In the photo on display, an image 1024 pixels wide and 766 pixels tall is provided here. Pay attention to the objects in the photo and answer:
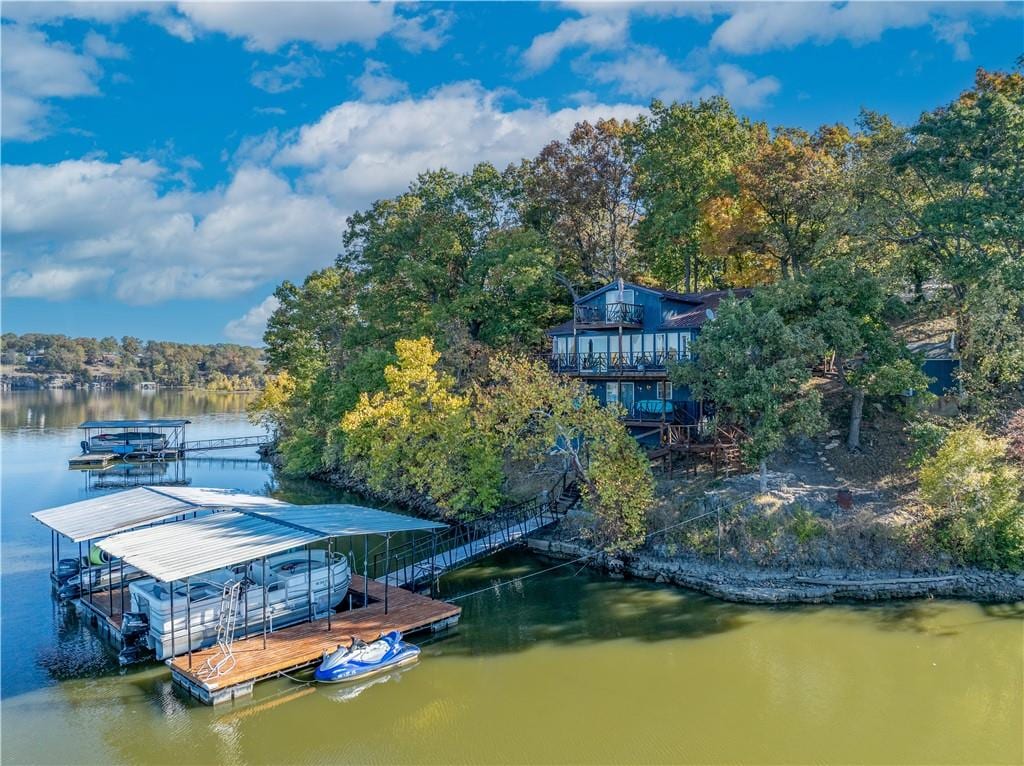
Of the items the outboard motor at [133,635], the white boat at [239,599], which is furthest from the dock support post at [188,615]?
the outboard motor at [133,635]

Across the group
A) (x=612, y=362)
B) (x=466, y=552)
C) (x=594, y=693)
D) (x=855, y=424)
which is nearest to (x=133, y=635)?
(x=466, y=552)

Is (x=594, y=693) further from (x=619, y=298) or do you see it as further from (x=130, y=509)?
(x=619, y=298)

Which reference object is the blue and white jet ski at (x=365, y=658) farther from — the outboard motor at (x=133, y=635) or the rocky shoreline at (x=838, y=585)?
the rocky shoreline at (x=838, y=585)

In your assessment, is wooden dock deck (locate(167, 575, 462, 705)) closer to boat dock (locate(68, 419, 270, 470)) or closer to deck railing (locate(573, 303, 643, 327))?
deck railing (locate(573, 303, 643, 327))

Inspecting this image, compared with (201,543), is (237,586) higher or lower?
lower

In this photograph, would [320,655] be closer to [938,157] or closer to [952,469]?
[952,469]

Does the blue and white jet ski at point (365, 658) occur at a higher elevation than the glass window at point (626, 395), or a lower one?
lower
